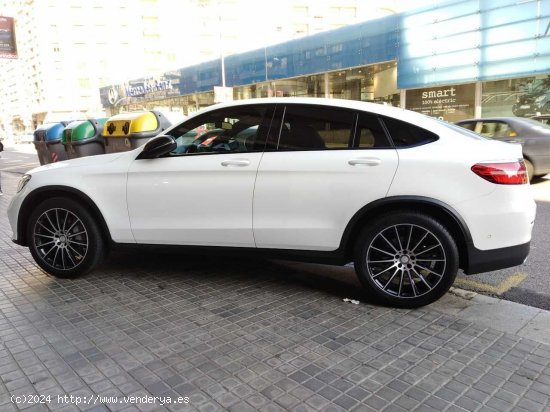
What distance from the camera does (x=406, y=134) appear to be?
11.7 ft

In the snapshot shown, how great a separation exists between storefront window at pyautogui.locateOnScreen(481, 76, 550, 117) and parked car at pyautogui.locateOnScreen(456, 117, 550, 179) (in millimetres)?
6643

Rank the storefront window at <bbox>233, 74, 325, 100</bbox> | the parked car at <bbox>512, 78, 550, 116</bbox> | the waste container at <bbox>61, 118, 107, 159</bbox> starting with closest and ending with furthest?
1. the waste container at <bbox>61, 118, 107, 159</bbox>
2. the parked car at <bbox>512, 78, 550, 116</bbox>
3. the storefront window at <bbox>233, 74, 325, 100</bbox>

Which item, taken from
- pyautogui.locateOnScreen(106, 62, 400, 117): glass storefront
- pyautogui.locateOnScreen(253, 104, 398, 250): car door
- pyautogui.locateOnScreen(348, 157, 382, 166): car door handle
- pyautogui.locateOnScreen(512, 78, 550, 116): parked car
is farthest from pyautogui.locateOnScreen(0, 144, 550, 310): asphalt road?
pyautogui.locateOnScreen(106, 62, 400, 117): glass storefront

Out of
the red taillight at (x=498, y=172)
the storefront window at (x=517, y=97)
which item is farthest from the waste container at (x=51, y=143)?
the storefront window at (x=517, y=97)

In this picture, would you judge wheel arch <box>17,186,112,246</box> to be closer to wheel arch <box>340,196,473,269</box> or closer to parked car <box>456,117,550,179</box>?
wheel arch <box>340,196,473,269</box>

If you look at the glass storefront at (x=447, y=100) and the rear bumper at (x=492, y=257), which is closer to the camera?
the rear bumper at (x=492, y=257)

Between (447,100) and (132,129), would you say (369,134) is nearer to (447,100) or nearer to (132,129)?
(132,129)

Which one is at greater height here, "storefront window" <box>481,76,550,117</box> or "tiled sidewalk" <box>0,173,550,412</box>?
"storefront window" <box>481,76,550,117</box>

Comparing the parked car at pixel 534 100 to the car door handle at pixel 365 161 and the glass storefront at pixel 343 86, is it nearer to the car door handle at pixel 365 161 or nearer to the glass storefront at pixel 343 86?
the glass storefront at pixel 343 86

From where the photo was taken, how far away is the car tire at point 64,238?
4254 mm

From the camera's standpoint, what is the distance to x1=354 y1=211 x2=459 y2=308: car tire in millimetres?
3461

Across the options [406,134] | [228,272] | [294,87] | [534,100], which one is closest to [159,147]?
[228,272]

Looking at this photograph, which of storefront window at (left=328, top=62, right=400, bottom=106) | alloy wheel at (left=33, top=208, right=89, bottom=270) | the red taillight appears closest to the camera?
the red taillight

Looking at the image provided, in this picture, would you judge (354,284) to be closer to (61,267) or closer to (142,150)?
(142,150)
